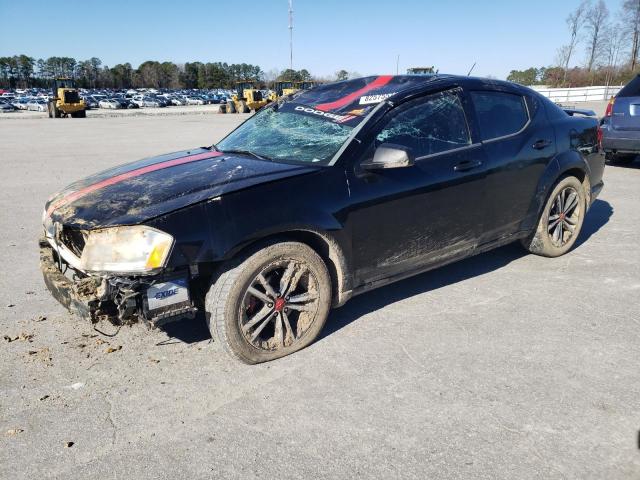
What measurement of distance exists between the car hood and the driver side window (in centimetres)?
74

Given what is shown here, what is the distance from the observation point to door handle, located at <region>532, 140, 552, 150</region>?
4379mm

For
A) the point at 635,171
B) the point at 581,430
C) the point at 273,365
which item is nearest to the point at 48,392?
the point at 273,365

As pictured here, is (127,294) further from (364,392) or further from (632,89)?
(632,89)

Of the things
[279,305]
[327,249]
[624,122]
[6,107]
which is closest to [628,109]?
[624,122]

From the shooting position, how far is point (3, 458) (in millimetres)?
2363

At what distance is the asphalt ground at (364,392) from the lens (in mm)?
2322

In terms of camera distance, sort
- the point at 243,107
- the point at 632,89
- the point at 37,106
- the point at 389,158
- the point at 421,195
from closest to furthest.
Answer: the point at 389,158 → the point at 421,195 → the point at 632,89 → the point at 243,107 → the point at 37,106

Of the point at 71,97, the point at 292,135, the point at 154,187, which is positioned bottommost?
the point at 154,187

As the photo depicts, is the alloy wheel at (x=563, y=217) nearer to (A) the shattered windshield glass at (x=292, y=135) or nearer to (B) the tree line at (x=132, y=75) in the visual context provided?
(A) the shattered windshield glass at (x=292, y=135)

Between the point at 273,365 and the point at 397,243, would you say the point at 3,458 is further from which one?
the point at 397,243

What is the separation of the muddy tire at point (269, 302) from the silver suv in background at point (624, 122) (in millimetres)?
7510

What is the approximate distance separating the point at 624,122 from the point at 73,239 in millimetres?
8912

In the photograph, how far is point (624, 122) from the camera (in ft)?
28.8

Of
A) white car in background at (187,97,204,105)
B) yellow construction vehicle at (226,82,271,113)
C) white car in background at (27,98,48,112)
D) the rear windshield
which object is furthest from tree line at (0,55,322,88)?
the rear windshield
